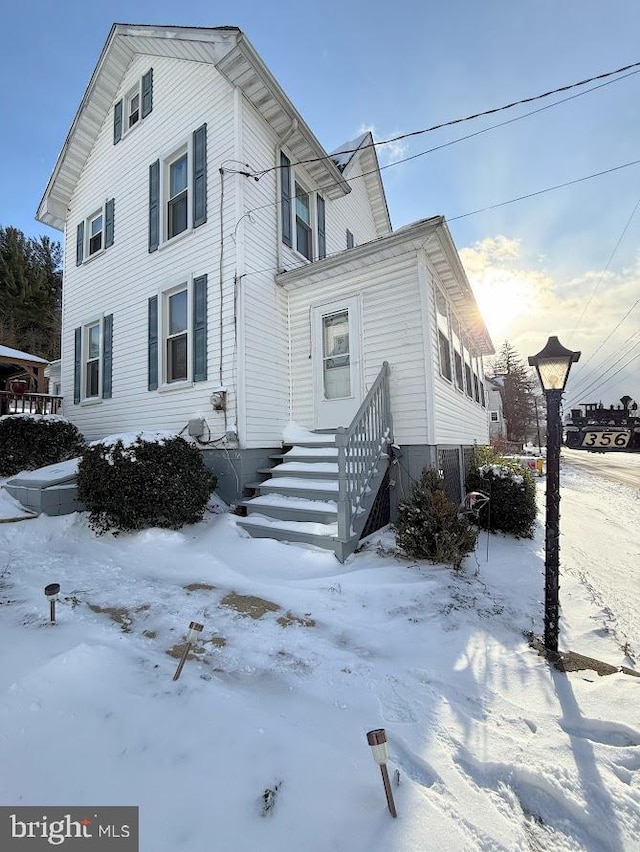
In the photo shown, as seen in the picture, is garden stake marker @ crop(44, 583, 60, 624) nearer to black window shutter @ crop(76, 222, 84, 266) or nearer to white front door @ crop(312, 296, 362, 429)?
white front door @ crop(312, 296, 362, 429)

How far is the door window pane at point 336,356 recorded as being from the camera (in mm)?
6914

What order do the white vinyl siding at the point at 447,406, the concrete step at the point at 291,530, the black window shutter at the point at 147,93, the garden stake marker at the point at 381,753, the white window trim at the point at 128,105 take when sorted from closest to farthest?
the garden stake marker at the point at 381,753, the concrete step at the point at 291,530, the white vinyl siding at the point at 447,406, the black window shutter at the point at 147,93, the white window trim at the point at 128,105

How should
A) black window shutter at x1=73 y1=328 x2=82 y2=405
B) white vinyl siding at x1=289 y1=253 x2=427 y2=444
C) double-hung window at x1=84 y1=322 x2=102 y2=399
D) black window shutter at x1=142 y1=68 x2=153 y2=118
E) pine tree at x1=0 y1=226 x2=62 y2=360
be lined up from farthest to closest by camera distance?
1. pine tree at x1=0 y1=226 x2=62 y2=360
2. black window shutter at x1=73 y1=328 x2=82 y2=405
3. double-hung window at x1=84 y1=322 x2=102 y2=399
4. black window shutter at x1=142 y1=68 x2=153 y2=118
5. white vinyl siding at x1=289 y1=253 x2=427 y2=444

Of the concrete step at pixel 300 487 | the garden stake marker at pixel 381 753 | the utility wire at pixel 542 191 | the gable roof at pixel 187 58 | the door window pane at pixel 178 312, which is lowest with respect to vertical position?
the garden stake marker at pixel 381 753

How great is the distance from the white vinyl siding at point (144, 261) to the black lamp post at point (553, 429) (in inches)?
184

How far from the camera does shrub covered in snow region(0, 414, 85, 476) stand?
7582mm

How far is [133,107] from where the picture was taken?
9000 millimetres

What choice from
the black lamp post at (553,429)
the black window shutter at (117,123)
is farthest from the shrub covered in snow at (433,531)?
the black window shutter at (117,123)

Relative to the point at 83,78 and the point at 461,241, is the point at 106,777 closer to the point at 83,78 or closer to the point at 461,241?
the point at 461,241

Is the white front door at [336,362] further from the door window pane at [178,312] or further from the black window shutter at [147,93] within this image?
the black window shutter at [147,93]

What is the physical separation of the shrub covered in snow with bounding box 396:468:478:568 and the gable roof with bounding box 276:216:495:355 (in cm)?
390

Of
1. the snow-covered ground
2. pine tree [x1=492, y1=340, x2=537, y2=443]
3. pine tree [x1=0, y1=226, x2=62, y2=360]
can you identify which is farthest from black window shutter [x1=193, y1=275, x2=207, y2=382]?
pine tree [x1=492, y1=340, x2=537, y2=443]

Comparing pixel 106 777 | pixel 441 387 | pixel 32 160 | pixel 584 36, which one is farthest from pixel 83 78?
pixel 106 777

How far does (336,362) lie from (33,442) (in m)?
6.49
